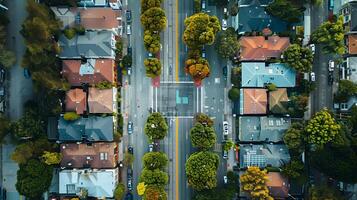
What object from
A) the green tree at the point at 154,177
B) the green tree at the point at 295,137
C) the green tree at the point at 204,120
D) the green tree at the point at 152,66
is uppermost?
the green tree at the point at 152,66

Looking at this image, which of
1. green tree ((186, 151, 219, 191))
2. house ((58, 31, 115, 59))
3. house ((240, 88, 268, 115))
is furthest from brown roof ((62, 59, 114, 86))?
house ((240, 88, 268, 115))

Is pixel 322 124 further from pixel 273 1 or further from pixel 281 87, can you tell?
pixel 273 1

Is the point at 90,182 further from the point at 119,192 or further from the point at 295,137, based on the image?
the point at 295,137

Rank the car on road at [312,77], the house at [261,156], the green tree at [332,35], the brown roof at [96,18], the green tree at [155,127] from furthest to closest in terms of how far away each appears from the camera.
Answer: the car on road at [312,77] < the house at [261,156] < the brown roof at [96,18] < the green tree at [155,127] < the green tree at [332,35]

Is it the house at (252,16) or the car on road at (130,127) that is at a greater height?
the house at (252,16)

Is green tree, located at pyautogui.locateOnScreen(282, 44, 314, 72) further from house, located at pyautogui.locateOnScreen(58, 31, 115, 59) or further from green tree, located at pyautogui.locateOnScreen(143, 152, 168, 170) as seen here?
house, located at pyautogui.locateOnScreen(58, 31, 115, 59)

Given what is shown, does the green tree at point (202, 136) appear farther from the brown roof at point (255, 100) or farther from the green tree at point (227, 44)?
the green tree at point (227, 44)

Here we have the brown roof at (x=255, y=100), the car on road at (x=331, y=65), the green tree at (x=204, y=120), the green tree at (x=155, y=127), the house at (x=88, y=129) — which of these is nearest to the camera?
the green tree at (x=155, y=127)

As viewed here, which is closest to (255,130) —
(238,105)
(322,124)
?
(238,105)

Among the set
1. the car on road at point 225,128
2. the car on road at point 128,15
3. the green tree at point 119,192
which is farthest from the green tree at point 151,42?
the green tree at point 119,192
